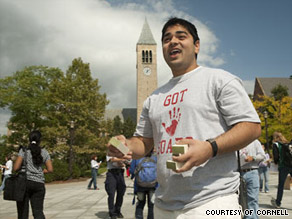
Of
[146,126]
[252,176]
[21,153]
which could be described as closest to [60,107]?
[21,153]

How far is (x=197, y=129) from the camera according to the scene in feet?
5.42

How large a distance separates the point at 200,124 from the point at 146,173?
3.75 metres

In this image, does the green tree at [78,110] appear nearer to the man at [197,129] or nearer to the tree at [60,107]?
the tree at [60,107]

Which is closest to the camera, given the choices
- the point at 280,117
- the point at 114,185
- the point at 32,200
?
the point at 32,200

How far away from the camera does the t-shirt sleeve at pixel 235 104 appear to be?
152 centimetres

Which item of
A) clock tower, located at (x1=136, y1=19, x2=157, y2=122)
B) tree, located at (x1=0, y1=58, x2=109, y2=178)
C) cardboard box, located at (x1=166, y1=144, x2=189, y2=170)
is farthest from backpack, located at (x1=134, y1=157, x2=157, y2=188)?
clock tower, located at (x1=136, y1=19, x2=157, y2=122)

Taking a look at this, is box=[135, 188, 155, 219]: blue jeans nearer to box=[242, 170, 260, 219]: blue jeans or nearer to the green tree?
box=[242, 170, 260, 219]: blue jeans

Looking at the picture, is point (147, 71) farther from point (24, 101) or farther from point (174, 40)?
point (174, 40)

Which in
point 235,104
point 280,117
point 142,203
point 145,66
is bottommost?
point 142,203

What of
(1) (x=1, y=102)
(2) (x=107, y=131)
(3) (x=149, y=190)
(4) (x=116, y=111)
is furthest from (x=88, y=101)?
(4) (x=116, y=111)

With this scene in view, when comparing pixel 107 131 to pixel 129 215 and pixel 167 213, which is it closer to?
pixel 129 215

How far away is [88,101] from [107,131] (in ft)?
12.0

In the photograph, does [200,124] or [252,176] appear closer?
[200,124]

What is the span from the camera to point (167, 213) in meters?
1.72
